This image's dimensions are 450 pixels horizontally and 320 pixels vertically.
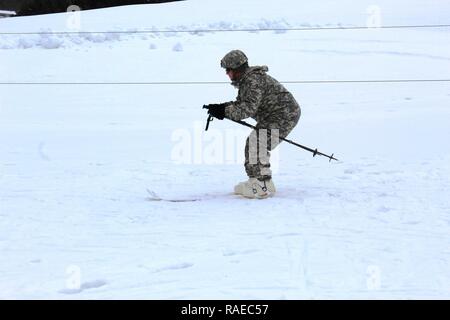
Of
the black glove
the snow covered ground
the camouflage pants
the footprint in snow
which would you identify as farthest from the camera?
the camouflage pants

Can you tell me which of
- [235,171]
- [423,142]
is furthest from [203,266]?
[423,142]

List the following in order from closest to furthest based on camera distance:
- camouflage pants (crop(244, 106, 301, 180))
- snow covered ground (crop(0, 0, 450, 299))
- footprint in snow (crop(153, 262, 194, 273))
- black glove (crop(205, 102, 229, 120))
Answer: snow covered ground (crop(0, 0, 450, 299)), footprint in snow (crop(153, 262, 194, 273)), black glove (crop(205, 102, 229, 120)), camouflage pants (crop(244, 106, 301, 180))

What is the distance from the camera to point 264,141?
246 inches

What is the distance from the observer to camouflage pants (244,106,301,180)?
6246 mm

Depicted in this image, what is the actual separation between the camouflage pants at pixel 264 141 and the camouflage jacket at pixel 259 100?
0.04 m

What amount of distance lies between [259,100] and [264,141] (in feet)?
1.28

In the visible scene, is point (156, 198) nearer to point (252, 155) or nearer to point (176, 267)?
point (252, 155)

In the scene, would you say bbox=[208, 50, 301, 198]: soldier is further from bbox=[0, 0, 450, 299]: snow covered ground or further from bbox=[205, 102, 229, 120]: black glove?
bbox=[0, 0, 450, 299]: snow covered ground

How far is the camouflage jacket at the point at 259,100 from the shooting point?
6.07 metres
